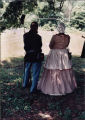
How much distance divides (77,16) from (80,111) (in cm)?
2142

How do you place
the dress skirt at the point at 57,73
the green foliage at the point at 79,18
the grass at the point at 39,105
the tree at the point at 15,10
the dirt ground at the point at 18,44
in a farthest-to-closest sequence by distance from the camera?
the green foliage at the point at 79,18 → the dirt ground at the point at 18,44 → the tree at the point at 15,10 → the dress skirt at the point at 57,73 → the grass at the point at 39,105

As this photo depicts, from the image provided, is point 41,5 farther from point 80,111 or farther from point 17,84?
point 80,111

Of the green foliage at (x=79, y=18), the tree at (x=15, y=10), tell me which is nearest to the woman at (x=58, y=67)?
the tree at (x=15, y=10)

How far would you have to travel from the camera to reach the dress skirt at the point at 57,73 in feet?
22.5

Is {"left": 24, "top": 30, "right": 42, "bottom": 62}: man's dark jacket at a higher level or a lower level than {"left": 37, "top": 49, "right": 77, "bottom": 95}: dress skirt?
higher

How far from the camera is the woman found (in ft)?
22.5

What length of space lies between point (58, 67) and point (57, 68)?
4 centimetres

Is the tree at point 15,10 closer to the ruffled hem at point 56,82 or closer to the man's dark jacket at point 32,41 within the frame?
the man's dark jacket at point 32,41

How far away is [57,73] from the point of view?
6.93 meters

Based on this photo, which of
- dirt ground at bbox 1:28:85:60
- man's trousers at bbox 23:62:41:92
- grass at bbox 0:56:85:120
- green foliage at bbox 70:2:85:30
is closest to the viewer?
grass at bbox 0:56:85:120

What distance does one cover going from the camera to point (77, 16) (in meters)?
26.3

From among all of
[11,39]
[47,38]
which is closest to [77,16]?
[47,38]

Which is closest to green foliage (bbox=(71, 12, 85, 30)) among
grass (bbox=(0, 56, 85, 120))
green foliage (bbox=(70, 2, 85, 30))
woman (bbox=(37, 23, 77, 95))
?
green foliage (bbox=(70, 2, 85, 30))

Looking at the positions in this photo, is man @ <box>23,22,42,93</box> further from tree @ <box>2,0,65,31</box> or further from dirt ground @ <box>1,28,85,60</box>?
dirt ground @ <box>1,28,85,60</box>
